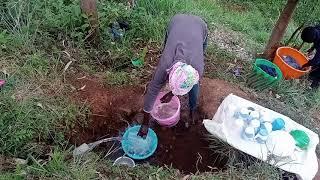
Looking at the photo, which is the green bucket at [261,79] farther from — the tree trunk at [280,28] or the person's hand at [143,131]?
the person's hand at [143,131]

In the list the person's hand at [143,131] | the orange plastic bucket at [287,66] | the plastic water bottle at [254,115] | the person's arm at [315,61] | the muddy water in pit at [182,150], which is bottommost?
the muddy water in pit at [182,150]

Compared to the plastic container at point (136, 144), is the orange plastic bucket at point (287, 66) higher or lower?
higher

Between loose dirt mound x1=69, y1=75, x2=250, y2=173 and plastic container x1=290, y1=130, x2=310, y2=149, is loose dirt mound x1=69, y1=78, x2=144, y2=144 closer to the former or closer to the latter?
loose dirt mound x1=69, y1=75, x2=250, y2=173

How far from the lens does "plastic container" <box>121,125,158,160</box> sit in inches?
149

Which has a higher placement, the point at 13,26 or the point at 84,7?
the point at 84,7

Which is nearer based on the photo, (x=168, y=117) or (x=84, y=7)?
(x=168, y=117)

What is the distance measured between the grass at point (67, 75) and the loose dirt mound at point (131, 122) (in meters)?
0.13

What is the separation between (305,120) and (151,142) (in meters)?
1.69

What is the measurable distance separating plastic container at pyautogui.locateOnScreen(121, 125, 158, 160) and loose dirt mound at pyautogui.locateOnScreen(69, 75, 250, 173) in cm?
12

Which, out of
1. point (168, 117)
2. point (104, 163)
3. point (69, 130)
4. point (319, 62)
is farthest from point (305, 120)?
point (69, 130)

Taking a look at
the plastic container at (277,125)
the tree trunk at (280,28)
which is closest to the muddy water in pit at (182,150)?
the plastic container at (277,125)

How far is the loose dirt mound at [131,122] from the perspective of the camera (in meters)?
3.91

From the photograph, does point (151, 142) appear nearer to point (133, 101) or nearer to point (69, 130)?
point (133, 101)

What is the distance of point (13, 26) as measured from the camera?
4.30 metres
